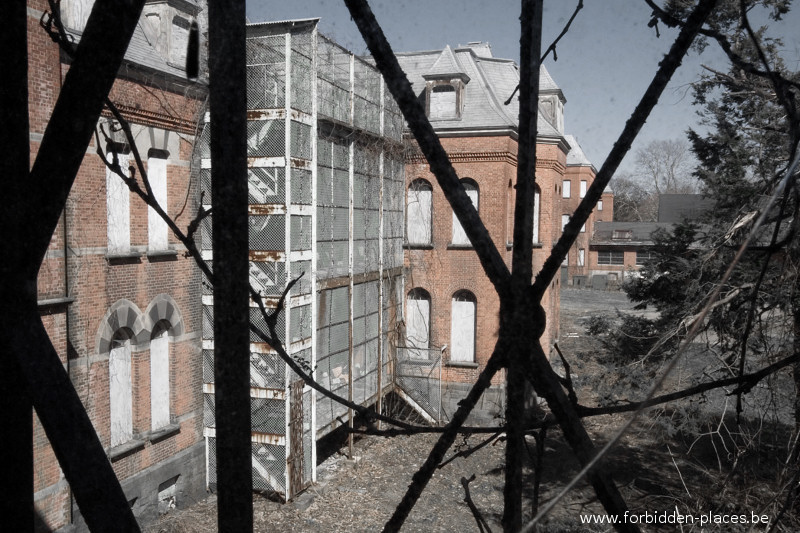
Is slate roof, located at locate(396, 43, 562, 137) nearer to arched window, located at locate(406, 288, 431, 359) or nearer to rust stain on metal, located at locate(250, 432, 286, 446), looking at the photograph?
arched window, located at locate(406, 288, 431, 359)

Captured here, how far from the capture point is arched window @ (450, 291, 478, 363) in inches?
720

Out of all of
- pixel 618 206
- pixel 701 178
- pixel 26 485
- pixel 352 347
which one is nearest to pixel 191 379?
pixel 352 347

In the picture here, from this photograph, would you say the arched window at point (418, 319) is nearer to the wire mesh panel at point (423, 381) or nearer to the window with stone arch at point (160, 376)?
the wire mesh panel at point (423, 381)

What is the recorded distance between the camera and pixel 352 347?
597 inches

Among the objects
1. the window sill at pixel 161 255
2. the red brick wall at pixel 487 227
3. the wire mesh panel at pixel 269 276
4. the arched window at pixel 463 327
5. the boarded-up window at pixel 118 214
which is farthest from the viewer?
the arched window at pixel 463 327

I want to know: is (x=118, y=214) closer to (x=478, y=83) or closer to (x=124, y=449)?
(x=124, y=449)

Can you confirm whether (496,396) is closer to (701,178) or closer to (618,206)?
(701,178)

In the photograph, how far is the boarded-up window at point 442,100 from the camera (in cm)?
1795

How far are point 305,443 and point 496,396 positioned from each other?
601cm

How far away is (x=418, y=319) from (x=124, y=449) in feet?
32.4

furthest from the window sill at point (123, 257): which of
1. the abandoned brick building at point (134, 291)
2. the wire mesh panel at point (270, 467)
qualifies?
the wire mesh panel at point (270, 467)

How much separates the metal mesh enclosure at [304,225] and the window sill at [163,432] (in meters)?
0.85

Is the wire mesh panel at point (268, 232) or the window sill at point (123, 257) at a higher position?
the wire mesh panel at point (268, 232)

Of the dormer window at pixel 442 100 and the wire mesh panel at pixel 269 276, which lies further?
the dormer window at pixel 442 100
